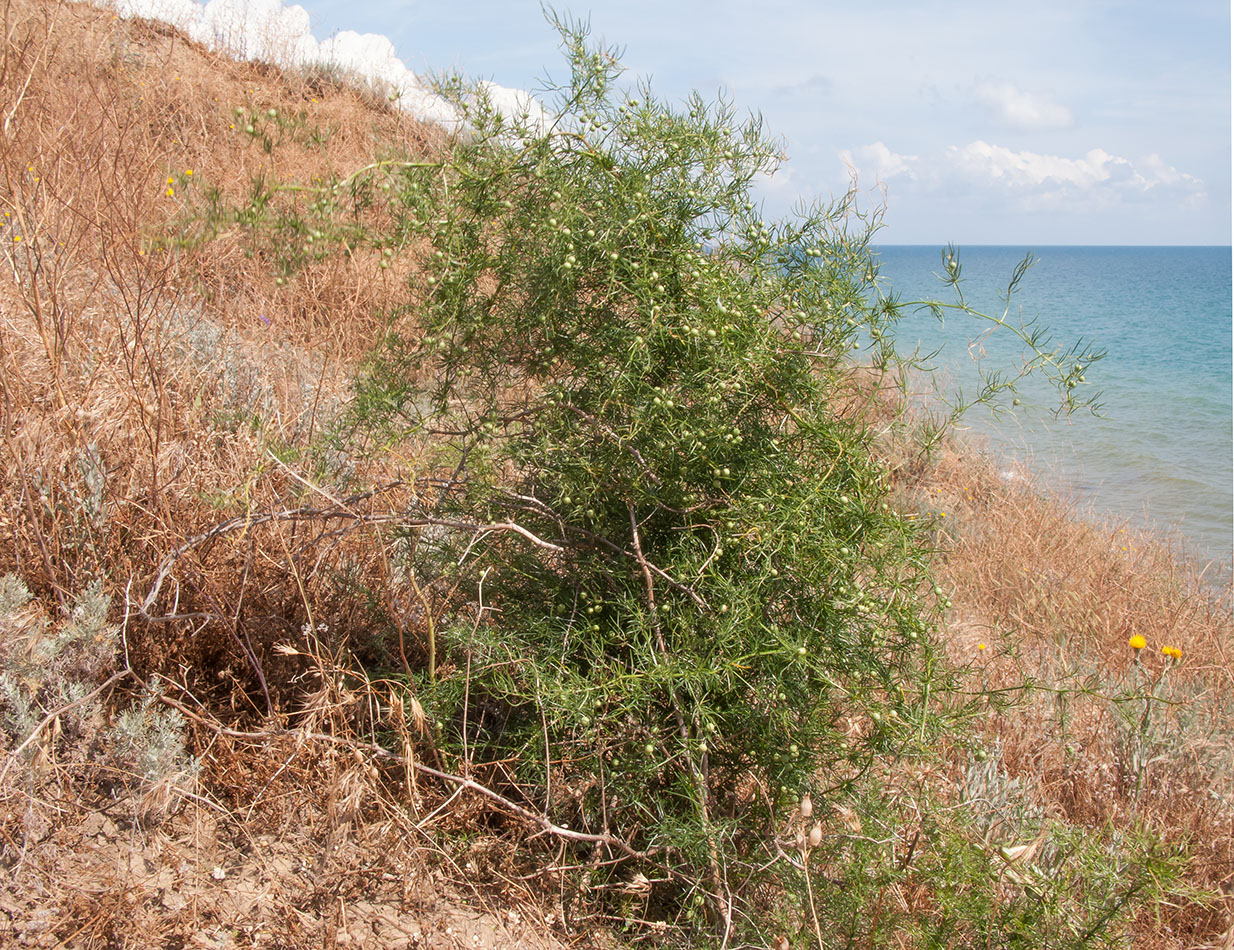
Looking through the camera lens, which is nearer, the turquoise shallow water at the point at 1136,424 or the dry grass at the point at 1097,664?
the dry grass at the point at 1097,664

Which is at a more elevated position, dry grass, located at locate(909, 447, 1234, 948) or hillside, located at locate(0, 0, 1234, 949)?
hillside, located at locate(0, 0, 1234, 949)

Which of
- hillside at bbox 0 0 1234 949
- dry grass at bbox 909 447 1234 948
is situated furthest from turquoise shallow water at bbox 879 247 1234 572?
hillside at bbox 0 0 1234 949

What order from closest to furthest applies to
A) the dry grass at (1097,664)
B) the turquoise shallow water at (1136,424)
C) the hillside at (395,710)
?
the hillside at (395,710), the dry grass at (1097,664), the turquoise shallow water at (1136,424)

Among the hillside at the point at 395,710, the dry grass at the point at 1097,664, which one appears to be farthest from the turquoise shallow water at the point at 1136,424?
the hillside at the point at 395,710

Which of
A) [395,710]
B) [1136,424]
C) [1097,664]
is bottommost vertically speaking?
[1097,664]

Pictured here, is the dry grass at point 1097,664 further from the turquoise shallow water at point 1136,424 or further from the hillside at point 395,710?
the turquoise shallow water at point 1136,424

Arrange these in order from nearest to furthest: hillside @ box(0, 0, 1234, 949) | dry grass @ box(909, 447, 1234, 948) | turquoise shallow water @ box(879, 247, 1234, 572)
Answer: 1. hillside @ box(0, 0, 1234, 949)
2. dry grass @ box(909, 447, 1234, 948)
3. turquoise shallow water @ box(879, 247, 1234, 572)

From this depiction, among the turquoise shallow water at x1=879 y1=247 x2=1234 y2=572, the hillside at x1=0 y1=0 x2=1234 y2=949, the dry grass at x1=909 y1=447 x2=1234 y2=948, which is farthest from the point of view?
the turquoise shallow water at x1=879 y1=247 x2=1234 y2=572

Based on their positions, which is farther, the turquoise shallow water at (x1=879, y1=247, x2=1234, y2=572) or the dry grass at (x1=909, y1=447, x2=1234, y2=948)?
the turquoise shallow water at (x1=879, y1=247, x2=1234, y2=572)

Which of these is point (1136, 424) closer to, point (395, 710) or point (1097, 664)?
point (1097, 664)

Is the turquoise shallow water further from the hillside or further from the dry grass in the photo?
the hillside

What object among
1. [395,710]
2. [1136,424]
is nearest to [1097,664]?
[395,710]

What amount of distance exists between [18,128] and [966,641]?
177 inches

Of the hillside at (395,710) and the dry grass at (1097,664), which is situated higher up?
the hillside at (395,710)
